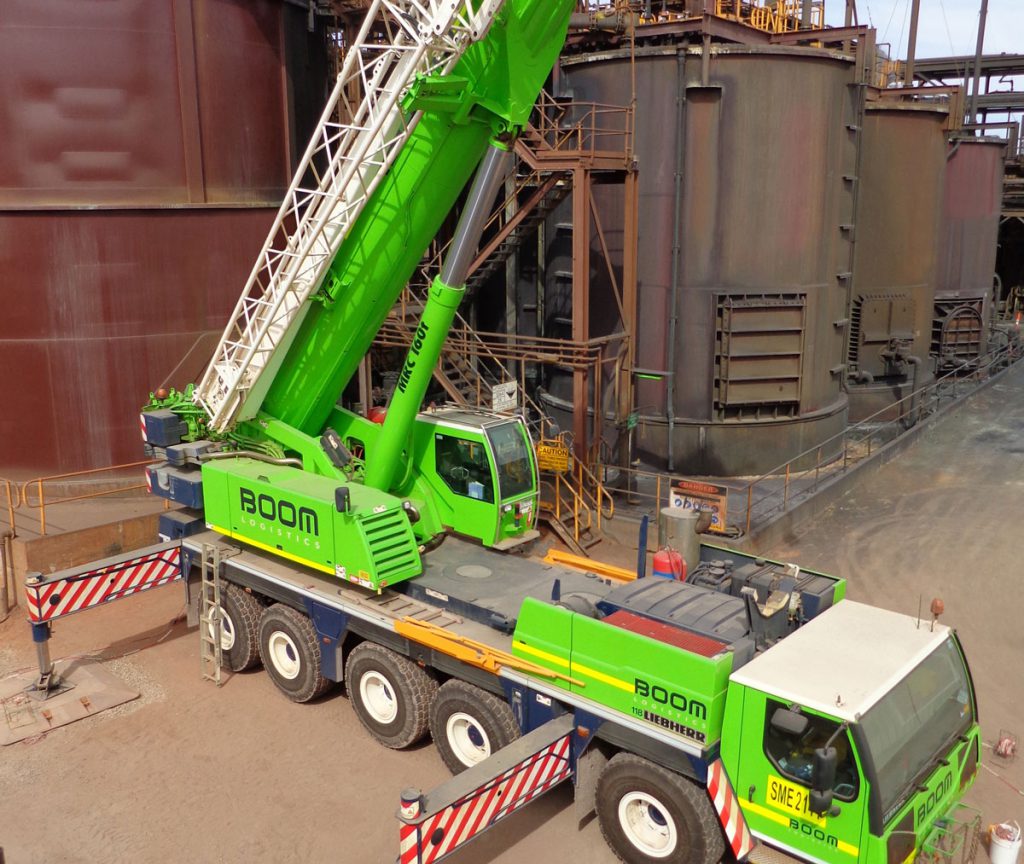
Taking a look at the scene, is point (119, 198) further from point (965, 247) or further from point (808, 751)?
point (965, 247)

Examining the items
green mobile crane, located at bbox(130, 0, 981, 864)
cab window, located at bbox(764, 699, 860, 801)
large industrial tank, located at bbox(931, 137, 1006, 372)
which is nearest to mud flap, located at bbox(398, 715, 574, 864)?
green mobile crane, located at bbox(130, 0, 981, 864)

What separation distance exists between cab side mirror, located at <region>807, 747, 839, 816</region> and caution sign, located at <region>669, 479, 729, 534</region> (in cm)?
858

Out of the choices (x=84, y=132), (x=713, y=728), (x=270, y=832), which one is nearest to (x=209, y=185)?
(x=84, y=132)

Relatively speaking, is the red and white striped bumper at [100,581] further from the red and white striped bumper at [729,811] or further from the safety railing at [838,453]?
the safety railing at [838,453]

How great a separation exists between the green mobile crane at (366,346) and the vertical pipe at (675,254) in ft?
27.8

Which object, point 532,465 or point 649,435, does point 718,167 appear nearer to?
point 649,435

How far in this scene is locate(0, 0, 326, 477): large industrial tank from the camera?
16.1 m

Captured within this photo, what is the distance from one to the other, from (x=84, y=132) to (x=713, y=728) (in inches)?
566

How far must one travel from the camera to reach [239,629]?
39.0ft

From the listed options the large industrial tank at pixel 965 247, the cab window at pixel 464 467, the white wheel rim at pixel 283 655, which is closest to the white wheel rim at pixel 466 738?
the white wheel rim at pixel 283 655

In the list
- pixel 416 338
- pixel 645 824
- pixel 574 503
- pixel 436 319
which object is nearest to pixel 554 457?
pixel 574 503

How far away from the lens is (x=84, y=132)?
16328mm

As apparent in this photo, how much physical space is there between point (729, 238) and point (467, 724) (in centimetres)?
1274

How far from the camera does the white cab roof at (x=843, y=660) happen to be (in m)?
7.06
